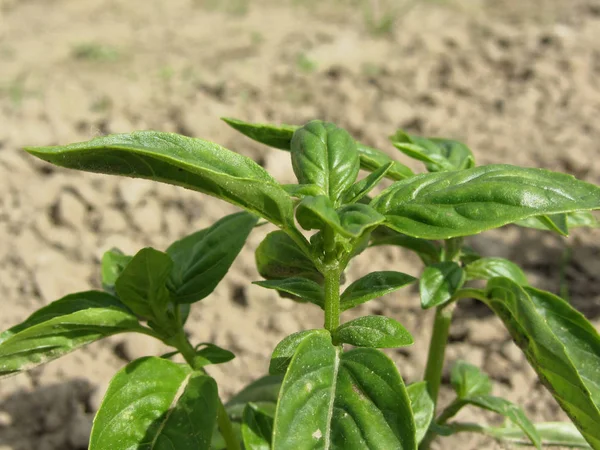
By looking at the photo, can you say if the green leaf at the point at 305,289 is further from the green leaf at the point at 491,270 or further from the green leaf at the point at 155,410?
→ the green leaf at the point at 491,270

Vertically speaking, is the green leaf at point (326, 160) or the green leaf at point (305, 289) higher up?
the green leaf at point (326, 160)

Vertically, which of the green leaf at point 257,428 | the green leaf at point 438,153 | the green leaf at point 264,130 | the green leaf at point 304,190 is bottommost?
the green leaf at point 257,428

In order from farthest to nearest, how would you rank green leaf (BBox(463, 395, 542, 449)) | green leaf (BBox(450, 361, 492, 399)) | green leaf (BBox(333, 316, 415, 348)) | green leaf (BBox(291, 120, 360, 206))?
green leaf (BBox(450, 361, 492, 399)) < green leaf (BBox(463, 395, 542, 449)) < green leaf (BBox(291, 120, 360, 206)) < green leaf (BBox(333, 316, 415, 348))

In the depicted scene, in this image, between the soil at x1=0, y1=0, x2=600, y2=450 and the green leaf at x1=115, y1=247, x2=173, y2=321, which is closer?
the green leaf at x1=115, y1=247, x2=173, y2=321

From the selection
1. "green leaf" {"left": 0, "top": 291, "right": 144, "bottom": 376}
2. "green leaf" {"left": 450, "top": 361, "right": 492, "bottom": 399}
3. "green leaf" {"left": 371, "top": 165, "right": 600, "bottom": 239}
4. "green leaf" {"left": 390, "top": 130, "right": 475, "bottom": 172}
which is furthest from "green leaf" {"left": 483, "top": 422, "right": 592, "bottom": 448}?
"green leaf" {"left": 0, "top": 291, "right": 144, "bottom": 376}

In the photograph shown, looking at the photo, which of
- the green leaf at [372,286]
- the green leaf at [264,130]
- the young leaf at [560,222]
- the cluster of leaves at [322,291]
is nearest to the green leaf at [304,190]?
the cluster of leaves at [322,291]

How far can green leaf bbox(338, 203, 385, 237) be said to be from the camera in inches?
46.2

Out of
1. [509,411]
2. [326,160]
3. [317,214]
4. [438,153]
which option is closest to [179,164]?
[317,214]

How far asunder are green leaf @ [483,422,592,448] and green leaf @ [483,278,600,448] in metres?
0.71

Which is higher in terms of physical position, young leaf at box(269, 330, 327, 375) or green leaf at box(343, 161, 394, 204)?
green leaf at box(343, 161, 394, 204)

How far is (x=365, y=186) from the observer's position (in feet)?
4.73

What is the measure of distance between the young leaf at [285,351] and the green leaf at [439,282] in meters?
0.31

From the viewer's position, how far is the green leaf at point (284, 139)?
66.1 inches

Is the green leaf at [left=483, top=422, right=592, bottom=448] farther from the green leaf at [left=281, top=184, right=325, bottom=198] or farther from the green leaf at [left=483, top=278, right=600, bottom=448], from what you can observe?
the green leaf at [left=281, top=184, right=325, bottom=198]
